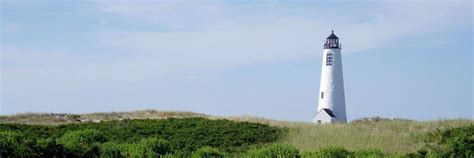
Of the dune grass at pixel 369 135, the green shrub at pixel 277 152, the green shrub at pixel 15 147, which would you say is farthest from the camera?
the dune grass at pixel 369 135

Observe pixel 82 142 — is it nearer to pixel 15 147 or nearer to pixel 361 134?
pixel 15 147

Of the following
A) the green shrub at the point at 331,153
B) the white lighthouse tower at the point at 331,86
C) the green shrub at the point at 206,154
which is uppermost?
the white lighthouse tower at the point at 331,86

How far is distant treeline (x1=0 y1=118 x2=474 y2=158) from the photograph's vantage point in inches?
556

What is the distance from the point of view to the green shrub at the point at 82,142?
14.5 metres

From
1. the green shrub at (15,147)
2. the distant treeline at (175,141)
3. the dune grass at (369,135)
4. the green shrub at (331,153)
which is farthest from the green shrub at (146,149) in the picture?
the dune grass at (369,135)

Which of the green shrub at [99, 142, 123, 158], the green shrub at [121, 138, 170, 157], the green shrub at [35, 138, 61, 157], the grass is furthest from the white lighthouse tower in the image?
the green shrub at [35, 138, 61, 157]

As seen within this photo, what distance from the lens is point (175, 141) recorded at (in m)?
18.6

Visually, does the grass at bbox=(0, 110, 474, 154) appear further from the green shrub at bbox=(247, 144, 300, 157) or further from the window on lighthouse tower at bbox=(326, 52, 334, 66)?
the window on lighthouse tower at bbox=(326, 52, 334, 66)

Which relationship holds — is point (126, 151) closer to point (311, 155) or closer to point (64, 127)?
point (311, 155)

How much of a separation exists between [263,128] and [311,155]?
9.02 metres

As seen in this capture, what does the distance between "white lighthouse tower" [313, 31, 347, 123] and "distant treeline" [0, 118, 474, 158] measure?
34.0 feet

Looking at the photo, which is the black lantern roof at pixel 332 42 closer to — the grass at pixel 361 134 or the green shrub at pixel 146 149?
the grass at pixel 361 134

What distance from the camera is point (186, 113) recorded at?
30.8 meters

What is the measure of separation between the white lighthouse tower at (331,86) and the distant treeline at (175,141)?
1035 cm
